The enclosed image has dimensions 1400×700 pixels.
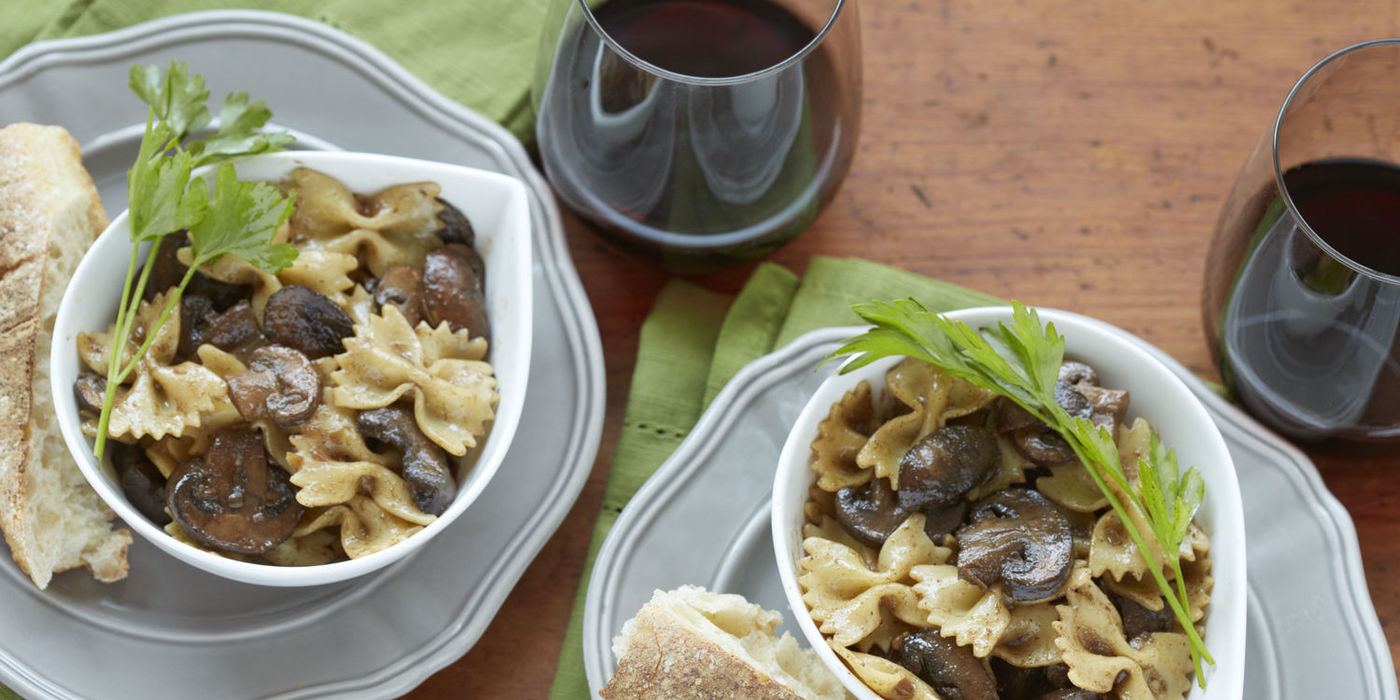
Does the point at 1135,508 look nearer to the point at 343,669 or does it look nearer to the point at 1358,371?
the point at 1358,371

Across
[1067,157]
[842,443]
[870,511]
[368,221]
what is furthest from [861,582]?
[1067,157]

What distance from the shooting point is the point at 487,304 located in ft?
7.61

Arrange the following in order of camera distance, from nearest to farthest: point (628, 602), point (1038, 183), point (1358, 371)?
point (1358, 371) → point (628, 602) → point (1038, 183)

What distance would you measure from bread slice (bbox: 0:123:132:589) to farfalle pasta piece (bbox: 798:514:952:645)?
1.24 metres

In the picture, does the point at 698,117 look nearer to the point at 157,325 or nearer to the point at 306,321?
the point at 306,321

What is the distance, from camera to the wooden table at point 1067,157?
2.69 m

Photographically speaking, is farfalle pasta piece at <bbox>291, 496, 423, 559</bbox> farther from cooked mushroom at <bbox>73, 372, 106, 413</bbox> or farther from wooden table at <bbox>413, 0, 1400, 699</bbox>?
wooden table at <bbox>413, 0, 1400, 699</bbox>

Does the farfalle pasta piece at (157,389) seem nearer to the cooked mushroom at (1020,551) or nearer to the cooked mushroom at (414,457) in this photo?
the cooked mushroom at (414,457)

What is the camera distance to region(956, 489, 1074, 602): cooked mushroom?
1920 mm

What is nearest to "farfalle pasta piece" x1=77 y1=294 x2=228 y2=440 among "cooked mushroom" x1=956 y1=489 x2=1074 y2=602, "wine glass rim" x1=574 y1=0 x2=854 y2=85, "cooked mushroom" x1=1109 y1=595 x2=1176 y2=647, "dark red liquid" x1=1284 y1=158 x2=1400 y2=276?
"wine glass rim" x1=574 y1=0 x2=854 y2=85

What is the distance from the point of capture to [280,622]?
87.9 inches

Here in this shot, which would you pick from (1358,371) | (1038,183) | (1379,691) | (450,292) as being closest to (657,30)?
(450,292)

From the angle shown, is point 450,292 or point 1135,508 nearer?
point 1135,508

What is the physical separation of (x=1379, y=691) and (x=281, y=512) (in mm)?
1968
